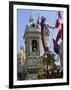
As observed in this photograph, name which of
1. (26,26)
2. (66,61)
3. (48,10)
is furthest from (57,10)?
(66,61)

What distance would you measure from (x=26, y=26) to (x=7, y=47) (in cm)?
18

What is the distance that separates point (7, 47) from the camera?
1605 millimetres

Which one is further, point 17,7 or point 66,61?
point 66,61

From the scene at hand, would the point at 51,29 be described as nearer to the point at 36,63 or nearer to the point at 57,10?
the point at 57,10

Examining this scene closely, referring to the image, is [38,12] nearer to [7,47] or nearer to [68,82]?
[7,47]

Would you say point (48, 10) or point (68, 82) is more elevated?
point (48, 10)

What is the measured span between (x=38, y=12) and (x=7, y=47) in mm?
307

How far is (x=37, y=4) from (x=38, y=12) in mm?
53

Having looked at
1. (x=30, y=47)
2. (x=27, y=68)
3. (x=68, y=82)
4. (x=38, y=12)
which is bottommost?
(x=68, y=82)

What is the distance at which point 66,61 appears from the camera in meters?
1.70

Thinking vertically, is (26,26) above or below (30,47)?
above

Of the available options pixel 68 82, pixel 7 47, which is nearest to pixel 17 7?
pixel 7 47

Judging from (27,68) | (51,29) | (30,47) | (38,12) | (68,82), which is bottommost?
(68,82)

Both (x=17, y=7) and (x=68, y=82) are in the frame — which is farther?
(x=68, y=82)
